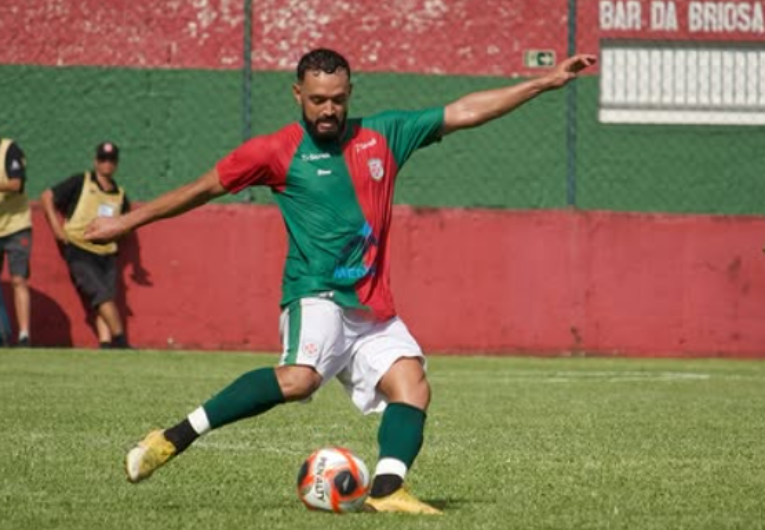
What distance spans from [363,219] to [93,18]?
1641 centimetres

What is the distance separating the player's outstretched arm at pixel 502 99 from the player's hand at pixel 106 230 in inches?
53.5

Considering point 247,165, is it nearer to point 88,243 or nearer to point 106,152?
point 88,243

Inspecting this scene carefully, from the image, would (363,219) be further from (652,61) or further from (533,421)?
(652,61)

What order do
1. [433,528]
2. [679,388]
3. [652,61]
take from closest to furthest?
[433,528] → [679,388] → [652,61]

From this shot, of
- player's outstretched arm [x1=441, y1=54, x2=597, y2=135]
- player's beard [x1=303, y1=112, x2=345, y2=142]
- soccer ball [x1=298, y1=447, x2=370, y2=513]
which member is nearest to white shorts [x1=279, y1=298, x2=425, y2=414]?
soccer ball [x1=298, y1=447, x2=370, y2=513]

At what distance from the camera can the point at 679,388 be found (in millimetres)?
14305

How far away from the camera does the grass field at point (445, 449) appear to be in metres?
7.18

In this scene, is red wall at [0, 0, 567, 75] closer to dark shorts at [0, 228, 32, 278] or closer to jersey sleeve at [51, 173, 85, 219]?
jersey sleeve at [51, 173, 85, 219]

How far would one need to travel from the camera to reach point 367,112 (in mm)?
23891

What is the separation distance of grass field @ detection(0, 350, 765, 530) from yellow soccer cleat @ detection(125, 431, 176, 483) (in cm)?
13

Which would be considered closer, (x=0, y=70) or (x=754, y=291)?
(x=754, y=291)

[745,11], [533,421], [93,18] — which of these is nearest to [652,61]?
[745,11]

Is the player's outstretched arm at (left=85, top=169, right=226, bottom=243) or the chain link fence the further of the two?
the chain link fence

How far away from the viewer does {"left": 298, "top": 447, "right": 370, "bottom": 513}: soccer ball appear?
7.23 metres
